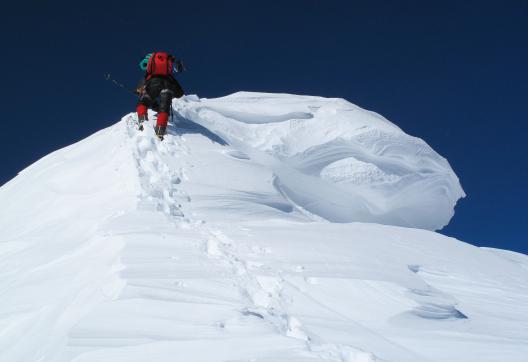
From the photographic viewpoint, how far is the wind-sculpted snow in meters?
10.1

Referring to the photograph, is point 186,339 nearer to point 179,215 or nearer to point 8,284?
point 8,284

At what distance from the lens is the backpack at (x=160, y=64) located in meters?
9.13

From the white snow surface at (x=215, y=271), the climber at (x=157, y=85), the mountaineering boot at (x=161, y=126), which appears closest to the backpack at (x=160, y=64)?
the climber at (x=157, y=85)

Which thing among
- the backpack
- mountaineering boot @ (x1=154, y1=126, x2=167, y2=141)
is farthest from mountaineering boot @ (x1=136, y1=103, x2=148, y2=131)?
the backpack

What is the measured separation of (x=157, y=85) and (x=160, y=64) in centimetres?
48

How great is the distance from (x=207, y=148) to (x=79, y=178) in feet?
7.60

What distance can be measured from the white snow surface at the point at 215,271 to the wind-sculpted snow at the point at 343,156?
1.21ft

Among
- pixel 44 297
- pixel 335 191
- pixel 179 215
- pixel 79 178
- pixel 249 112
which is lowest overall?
pixel 44 297

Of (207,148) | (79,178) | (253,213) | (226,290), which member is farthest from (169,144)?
(226,290)

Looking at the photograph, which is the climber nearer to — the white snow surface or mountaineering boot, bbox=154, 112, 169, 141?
mountaineering boot, bbox=154, 112, 169, 141

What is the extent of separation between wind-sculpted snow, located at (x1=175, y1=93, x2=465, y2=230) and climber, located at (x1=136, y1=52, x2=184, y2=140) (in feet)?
5.23

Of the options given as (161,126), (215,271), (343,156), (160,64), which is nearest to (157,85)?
(160,64)

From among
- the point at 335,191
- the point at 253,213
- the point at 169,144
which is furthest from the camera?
the point at 335,191

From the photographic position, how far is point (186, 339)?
9.21 feet
